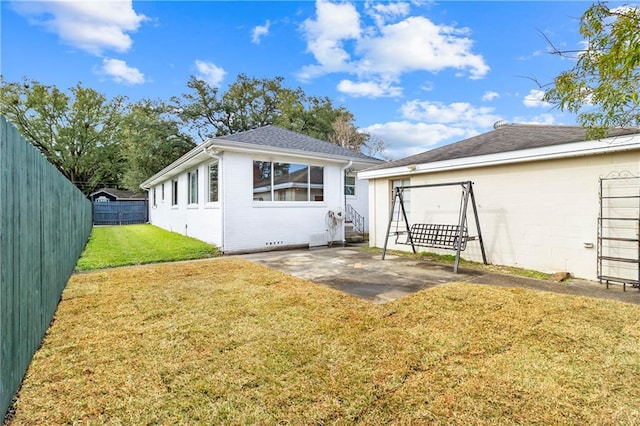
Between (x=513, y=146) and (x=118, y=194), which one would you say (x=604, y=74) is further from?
(x=118, y=194)

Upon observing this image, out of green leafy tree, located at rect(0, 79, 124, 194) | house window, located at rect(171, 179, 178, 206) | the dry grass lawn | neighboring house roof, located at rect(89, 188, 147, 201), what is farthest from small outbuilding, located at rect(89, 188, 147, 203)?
the dry grass lawn

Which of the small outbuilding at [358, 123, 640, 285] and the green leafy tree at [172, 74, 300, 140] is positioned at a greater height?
the green leafy tree at [172, 74, 300, 140]

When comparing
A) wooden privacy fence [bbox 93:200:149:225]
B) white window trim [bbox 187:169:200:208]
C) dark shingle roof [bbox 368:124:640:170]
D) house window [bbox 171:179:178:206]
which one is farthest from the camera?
wooden privacy fence [bbox 93:200:149:225]

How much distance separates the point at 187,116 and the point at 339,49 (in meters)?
15.7

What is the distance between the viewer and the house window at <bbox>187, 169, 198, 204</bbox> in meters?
11.5


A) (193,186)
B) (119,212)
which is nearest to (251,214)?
(193,186)

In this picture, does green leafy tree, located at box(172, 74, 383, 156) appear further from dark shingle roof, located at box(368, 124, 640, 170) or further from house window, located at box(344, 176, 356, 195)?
dark shingle roof, located at box(368, 124, 640, 170)

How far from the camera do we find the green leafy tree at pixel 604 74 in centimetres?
243

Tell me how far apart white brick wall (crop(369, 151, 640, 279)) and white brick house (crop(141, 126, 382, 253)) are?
379 cm

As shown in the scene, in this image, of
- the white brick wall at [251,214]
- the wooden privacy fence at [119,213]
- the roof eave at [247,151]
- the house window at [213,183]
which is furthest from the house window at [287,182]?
the wooden privacy fence at [119,213]

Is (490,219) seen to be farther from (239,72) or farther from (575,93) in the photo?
(239,72)

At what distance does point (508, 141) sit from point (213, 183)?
8.13m

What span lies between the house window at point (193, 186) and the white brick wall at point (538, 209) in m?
8.29

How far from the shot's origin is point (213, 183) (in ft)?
32.3
